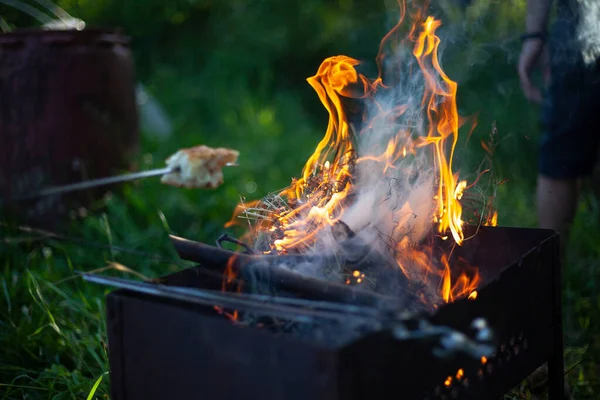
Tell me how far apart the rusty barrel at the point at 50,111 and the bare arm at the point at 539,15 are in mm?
2553

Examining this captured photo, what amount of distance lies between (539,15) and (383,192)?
4.59ft

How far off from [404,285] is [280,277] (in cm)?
35

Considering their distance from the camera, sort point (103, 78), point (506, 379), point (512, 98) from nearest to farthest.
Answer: point (506, 379)
point (103, 78)
point (512, 98)

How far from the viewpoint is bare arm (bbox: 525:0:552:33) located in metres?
2.99

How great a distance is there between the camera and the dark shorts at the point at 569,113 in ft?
9.77

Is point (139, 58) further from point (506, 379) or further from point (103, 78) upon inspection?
point (506, 379)

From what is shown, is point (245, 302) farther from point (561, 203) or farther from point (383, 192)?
point (561, 203)

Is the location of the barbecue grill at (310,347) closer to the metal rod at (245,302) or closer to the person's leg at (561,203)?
the metal rod at (245,302)

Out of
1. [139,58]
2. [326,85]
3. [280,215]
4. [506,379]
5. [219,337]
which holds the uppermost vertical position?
[139,58]

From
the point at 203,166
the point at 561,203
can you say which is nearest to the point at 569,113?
the point at 561,203

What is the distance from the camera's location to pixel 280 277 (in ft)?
5.69

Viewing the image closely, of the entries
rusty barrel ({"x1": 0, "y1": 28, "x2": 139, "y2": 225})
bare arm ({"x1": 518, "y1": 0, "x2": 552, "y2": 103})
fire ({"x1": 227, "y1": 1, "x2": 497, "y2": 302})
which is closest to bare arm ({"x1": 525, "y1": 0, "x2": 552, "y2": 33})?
bare arm ({"x1": 518, "y1": 0, "x2": 552, "y2": 103})

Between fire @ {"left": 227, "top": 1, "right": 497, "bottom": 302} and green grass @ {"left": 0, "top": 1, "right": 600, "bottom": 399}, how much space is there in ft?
1.21

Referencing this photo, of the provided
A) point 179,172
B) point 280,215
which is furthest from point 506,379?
point 179,172
